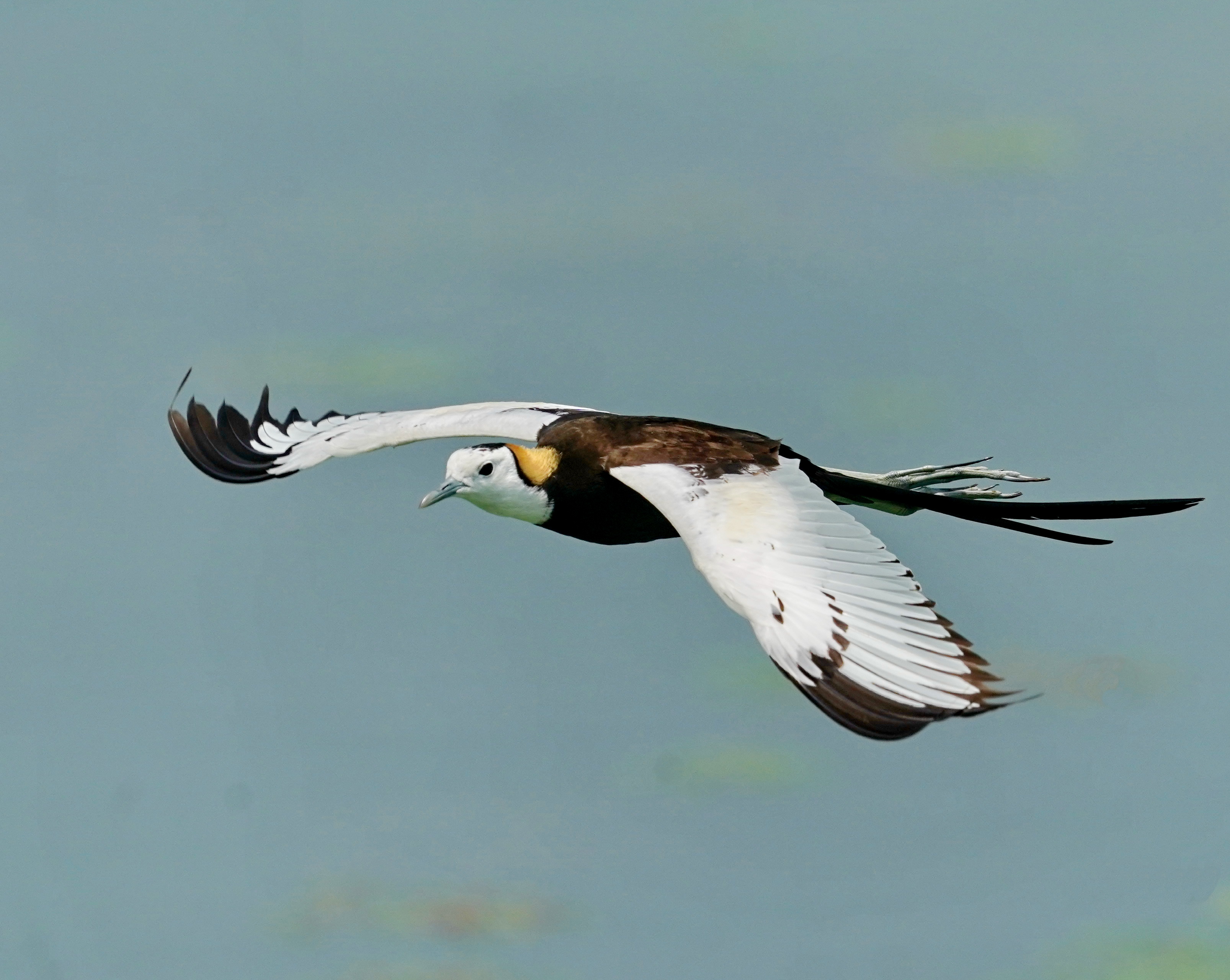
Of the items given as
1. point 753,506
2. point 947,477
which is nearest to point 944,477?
point 947,477

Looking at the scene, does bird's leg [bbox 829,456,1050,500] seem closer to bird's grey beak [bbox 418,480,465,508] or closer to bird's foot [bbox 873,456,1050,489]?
bird's foot [bbox 873,456,1050,489]

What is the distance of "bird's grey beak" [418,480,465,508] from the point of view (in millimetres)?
9141

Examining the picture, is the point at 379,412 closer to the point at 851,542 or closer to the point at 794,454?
the point at 794,454

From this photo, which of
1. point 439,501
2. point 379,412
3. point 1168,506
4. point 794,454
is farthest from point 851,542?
point 379,412

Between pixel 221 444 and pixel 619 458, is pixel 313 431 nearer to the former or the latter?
pixel 221 444

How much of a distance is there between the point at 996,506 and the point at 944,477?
1.03 feet

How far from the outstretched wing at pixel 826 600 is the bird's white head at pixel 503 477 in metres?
0.99

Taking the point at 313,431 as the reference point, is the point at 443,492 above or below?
below

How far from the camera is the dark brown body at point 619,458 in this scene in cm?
857

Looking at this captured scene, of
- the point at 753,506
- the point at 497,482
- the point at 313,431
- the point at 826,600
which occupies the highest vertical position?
the point at 313,431

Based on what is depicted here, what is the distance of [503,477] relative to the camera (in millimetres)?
9109

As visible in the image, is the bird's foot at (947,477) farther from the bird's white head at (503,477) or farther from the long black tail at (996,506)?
the bird's white head at (503,477)

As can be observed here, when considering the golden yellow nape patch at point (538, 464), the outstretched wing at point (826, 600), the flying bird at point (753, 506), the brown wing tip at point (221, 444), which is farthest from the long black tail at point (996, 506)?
the brown wing tip at point (221, 444)

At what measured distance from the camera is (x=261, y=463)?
1041 cm
